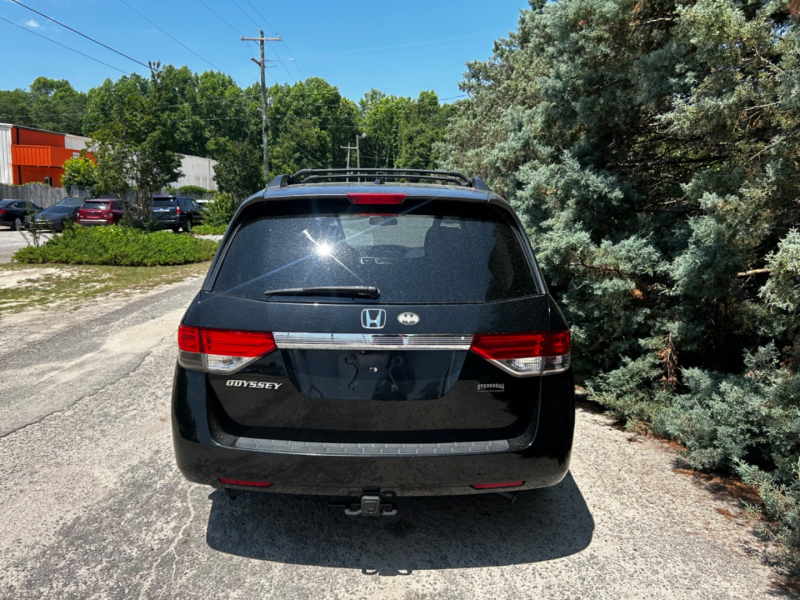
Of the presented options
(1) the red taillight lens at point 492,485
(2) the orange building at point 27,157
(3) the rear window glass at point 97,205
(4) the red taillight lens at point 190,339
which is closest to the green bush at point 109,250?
(3) the rear window glass at point 97,205

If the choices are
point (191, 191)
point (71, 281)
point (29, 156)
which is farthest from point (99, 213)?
point (191, 191)

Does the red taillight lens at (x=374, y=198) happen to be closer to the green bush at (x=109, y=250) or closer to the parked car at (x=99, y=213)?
the green bush at (x=109, y=250)

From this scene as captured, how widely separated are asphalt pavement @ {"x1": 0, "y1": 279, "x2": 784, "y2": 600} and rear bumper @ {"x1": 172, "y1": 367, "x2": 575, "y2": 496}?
0.45 metres

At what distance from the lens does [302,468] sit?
264 cm

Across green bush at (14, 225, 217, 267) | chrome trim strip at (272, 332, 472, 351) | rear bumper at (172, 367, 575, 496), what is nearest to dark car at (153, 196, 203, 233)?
green bush at (14, 225, 217, 267)

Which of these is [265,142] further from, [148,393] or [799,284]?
[799,284]

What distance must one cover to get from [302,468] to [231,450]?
33 centimetres

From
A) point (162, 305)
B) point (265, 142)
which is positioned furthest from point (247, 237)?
point (265, 142)

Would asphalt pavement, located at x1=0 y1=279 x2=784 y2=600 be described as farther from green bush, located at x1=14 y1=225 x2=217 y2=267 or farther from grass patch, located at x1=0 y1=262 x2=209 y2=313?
green bush, located at x1=14 y1=225 x2=217 y2=267

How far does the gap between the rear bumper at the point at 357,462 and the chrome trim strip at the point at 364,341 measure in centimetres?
46

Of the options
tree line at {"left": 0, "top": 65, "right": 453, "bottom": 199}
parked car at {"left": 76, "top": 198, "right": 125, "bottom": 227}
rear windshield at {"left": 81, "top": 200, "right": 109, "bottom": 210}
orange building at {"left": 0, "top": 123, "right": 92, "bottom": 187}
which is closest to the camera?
parked car at {"left": 76, "top": 198, "right": 125, "bottom": 227}

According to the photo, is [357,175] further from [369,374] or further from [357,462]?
[357,462]

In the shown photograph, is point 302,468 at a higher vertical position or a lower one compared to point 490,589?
higher

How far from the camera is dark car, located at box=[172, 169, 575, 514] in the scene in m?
2.61
